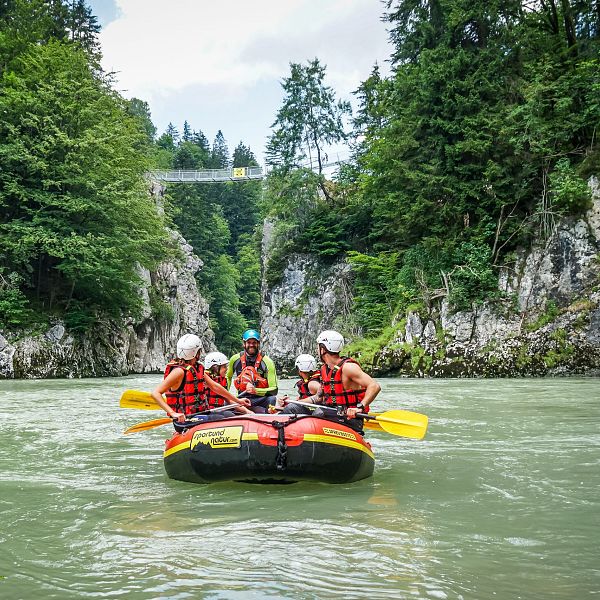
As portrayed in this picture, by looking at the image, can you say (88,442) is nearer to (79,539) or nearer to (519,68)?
(79,539)

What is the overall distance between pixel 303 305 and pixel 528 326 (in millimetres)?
15996

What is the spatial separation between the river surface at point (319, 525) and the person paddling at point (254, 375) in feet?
4.53

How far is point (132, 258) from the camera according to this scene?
2427 cm

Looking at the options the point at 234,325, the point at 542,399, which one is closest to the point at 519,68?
the point at 542,399

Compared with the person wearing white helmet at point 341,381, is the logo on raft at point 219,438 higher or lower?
lower

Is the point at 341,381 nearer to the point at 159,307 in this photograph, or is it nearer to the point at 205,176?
the point at 159,307

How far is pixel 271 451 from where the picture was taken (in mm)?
5270

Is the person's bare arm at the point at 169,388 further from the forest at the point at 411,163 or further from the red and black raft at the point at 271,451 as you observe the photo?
the forest at the point at 411,163

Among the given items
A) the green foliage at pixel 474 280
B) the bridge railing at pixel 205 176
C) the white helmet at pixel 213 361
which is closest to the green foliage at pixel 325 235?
the green foliage at pixel 474 280

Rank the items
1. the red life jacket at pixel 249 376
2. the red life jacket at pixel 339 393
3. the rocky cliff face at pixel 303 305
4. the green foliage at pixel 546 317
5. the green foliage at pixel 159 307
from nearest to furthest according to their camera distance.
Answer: the red life jacket at pixel 339 393 < the red life jacket at pixel 249 376 < the green foliage at pixel 546 317 < the rocky cliff face at pixel 303 305 < the green foliage at pixel 159 307

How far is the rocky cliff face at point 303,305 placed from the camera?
3019 cm

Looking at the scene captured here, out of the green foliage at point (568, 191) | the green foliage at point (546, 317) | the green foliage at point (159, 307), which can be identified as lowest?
the green foliage at point (546, 317)

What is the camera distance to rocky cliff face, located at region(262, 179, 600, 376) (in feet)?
53.8

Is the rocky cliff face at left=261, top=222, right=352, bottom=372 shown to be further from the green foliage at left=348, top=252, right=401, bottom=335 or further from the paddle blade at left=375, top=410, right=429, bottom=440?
the paddle blade at left=375, top=410, right=429, bottom=440
